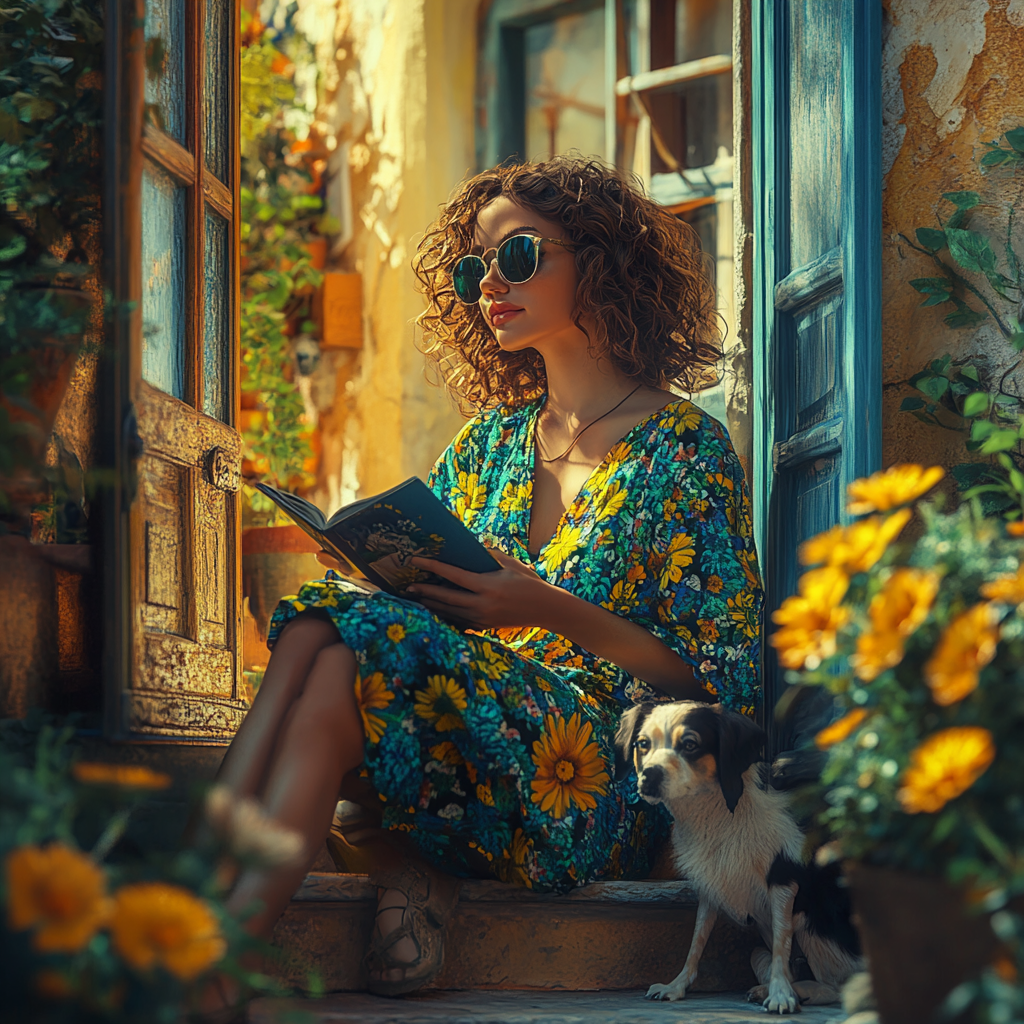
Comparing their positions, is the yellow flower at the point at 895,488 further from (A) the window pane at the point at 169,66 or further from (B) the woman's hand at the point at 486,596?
(A) the window pane at the point at 169,66

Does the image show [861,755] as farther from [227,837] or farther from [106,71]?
[106,71]

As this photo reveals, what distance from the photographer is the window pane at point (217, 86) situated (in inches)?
112

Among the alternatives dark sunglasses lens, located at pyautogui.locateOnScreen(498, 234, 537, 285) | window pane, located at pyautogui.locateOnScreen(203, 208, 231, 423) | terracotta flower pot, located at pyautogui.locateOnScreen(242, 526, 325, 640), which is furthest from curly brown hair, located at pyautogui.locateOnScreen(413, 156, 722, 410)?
terracotta flower pot, located at pyautogui.locateOnScreen(242, 526, 325, 640)

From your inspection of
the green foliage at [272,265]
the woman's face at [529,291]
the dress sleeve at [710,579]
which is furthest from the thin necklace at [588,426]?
the green foliage at [272,265]

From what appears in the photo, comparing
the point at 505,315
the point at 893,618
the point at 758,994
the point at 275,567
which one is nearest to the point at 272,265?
the point at 275,567

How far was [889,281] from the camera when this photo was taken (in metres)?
2.65

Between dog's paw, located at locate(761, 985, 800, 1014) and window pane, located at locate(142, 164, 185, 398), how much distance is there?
5.23 feet

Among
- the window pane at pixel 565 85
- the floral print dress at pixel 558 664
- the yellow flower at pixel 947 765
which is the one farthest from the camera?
the window pane at pixel 565 85

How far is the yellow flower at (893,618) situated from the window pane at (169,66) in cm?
177

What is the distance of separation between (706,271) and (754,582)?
1.02m

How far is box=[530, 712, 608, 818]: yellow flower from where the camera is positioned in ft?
7.13

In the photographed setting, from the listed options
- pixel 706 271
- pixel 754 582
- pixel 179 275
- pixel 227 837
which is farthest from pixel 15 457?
pixel 706 271

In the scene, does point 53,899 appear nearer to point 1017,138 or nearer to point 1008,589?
point 1008,589

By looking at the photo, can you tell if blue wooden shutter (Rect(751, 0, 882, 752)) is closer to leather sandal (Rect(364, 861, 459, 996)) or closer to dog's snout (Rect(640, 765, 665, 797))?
dog's snout (Rect(640, 765, 665, 797))
